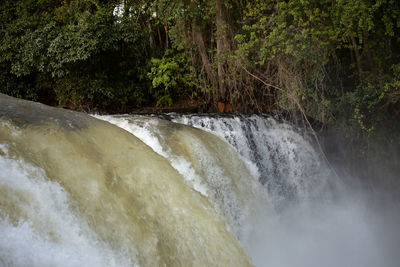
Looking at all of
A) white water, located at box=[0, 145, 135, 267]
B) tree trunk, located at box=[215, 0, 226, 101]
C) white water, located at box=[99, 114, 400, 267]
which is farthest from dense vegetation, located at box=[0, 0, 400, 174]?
white water, located at box=[0, 145, 135, 267]

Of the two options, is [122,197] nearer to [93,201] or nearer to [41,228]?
[93,201]

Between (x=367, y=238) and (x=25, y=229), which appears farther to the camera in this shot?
(x=367, y=238)

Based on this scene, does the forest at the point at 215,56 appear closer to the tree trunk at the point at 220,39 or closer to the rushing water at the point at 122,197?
the tree trunk at the point at 220,39

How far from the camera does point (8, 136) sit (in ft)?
6.80

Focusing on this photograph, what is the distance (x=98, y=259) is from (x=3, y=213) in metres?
0.58

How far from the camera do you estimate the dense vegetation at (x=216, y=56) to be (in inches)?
219

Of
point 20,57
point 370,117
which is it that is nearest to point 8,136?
point 370,117

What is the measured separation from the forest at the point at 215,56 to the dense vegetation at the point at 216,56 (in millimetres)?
25

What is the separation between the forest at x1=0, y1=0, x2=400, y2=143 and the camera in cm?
558

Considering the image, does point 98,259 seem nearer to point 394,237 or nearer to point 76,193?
point 76,193

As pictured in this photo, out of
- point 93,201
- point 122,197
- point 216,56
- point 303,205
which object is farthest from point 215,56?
point 93,201

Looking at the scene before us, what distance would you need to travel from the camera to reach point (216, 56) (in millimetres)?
6754

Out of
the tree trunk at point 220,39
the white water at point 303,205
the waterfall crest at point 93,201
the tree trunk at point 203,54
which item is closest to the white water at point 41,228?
the waterfall crest at point 93,201

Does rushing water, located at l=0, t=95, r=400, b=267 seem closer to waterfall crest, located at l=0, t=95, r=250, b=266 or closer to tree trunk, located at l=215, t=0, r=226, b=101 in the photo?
waterfall crest, located at l=0, t=95, r=250, b=266
